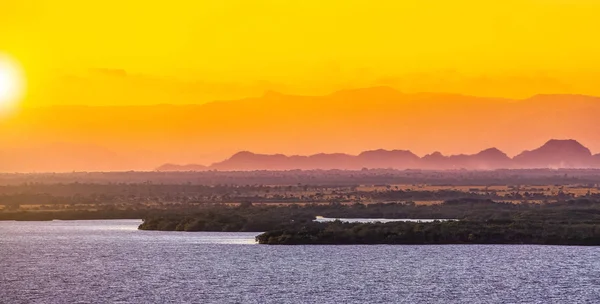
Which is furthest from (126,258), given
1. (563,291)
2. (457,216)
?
(457,216)

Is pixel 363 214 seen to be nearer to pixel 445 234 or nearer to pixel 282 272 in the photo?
pixel 445 234

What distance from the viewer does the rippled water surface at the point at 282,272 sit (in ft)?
241

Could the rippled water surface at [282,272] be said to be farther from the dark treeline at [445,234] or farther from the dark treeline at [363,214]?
the dark treeline at [363,214]

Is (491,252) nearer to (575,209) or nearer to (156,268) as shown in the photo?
(156,268)

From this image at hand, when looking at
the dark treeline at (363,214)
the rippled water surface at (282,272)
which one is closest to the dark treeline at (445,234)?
the rippled water surface at (282,272)

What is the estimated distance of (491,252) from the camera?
100688mm

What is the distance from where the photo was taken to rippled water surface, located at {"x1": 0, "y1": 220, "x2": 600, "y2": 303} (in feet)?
241

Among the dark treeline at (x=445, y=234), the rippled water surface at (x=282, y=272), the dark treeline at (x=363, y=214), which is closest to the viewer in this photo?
the rippled water surface at (x=282, y=272)

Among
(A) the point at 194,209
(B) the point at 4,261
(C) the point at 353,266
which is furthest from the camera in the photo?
(A) the point at 194,209

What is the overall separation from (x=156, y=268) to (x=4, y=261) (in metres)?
15.8

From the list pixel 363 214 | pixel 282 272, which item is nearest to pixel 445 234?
pixel 282 272

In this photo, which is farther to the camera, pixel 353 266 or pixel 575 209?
pixel 575 209

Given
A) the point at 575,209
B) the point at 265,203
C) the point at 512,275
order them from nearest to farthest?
1. the point at 512,275
2. the point at 575,209
3. the point at 265,203

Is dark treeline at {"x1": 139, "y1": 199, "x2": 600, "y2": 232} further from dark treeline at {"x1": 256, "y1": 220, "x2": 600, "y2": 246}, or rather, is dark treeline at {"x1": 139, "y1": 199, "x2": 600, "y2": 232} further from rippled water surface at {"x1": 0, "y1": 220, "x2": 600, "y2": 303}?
rippled water surface at {"x1": 0, "y1": 220, "x2": 600, "y2": 303}
